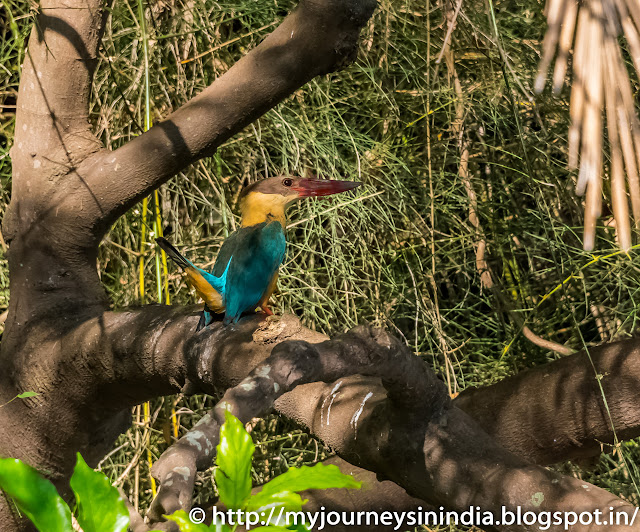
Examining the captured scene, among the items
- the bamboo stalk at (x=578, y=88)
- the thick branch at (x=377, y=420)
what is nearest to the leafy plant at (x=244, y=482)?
the thick branch at (x=377, y=420)

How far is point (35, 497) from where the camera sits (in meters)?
0.38

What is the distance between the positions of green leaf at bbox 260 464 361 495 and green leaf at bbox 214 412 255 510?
17 mm

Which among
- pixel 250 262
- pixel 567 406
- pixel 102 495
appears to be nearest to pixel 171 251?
pixel 250 262

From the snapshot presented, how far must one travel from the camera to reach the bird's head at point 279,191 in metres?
1.31

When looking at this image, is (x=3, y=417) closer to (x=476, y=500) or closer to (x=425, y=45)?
(x=476, y=500)

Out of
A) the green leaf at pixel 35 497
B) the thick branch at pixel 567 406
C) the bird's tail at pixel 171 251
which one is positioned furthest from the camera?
the bird's tail at pixel 171 251

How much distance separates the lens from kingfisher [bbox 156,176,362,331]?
3.66 feet

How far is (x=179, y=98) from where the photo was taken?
4.70 feet

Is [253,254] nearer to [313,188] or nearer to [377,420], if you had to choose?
[313,188]

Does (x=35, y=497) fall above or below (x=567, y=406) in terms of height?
above

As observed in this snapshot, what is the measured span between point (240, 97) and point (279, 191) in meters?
0.29

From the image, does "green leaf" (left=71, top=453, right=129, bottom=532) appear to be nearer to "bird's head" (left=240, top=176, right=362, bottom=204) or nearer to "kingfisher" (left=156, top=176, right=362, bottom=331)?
"kingfisher" (left=156, top=176, right=362, bottom=331)

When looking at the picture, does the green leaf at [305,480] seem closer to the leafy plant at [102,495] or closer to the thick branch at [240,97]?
the leafy plant at [102,495]

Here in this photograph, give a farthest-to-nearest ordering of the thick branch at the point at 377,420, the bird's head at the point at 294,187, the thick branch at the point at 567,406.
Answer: the bird's head at the point at 294,187 → the thick branch at the point at 567,406 → the thick branch at the point at 377,420
